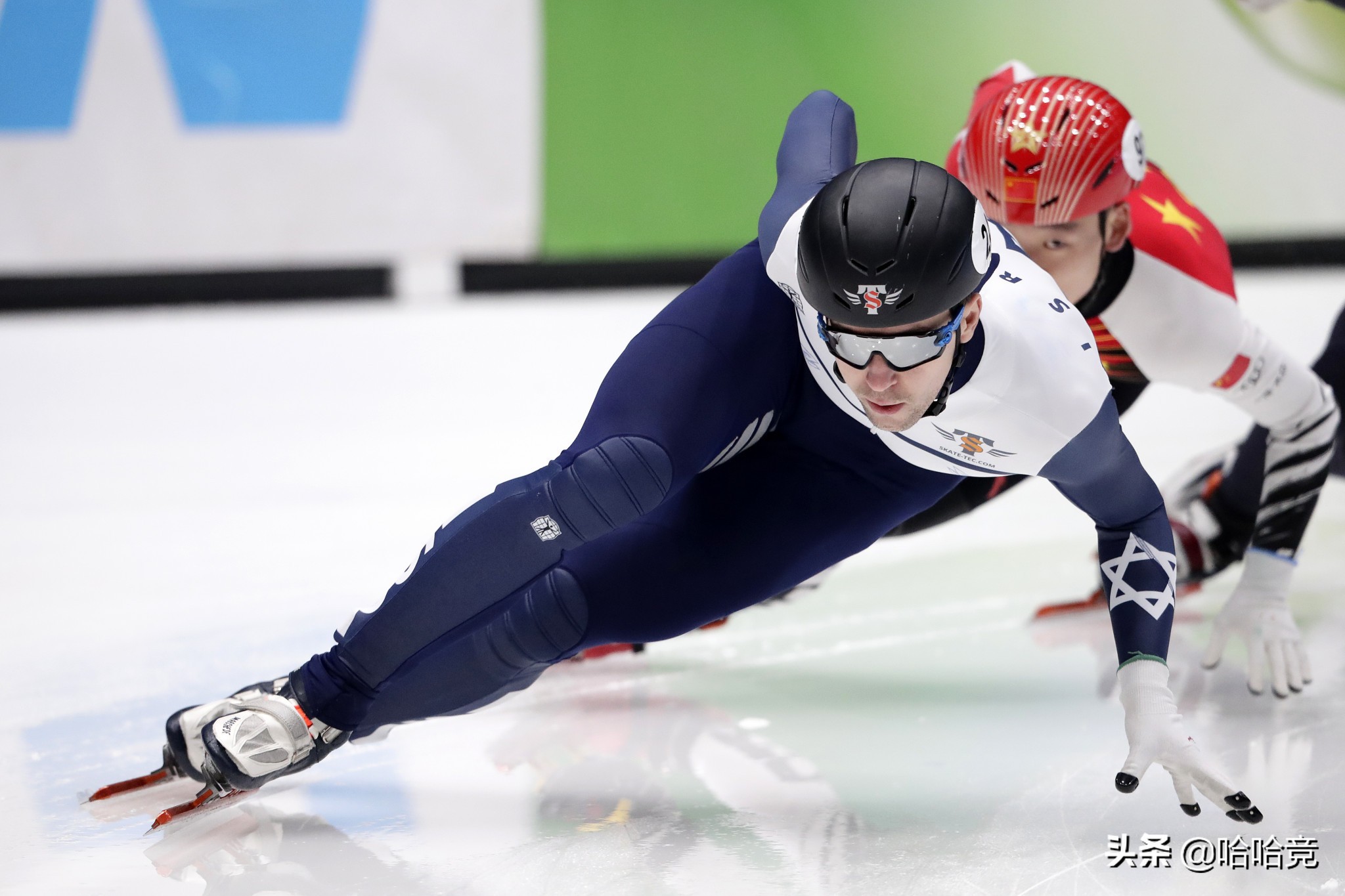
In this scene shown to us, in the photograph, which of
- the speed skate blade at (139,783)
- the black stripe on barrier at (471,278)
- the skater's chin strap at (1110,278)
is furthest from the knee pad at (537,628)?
the black stripe on barrier at (471,278)

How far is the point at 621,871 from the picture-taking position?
1951 mm

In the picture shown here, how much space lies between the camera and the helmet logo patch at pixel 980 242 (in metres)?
1.81

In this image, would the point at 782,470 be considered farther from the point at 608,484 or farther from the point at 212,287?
the point at 212,287

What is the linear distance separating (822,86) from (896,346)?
19.5ft

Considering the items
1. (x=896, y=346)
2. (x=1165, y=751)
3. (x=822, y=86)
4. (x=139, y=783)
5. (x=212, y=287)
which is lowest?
(x=212, y=287)

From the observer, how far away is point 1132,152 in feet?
8.54

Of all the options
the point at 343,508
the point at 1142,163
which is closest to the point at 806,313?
the point at 1142,163

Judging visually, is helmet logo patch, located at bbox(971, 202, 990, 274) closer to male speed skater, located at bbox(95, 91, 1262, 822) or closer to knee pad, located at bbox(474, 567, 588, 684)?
male speed skater, located at bbox(95, 91, 1262, 822)

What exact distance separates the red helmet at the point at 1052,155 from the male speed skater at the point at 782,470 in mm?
374

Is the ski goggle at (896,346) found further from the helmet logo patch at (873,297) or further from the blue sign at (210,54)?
the blue sign at (210,54)

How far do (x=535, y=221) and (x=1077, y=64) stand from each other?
3173 millimetres

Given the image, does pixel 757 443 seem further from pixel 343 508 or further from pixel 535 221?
pixel 535 221

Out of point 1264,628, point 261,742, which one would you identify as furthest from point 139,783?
point 1264,628

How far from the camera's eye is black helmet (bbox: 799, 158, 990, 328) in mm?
1743
